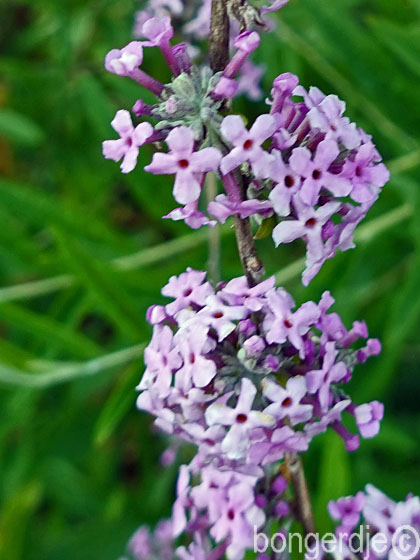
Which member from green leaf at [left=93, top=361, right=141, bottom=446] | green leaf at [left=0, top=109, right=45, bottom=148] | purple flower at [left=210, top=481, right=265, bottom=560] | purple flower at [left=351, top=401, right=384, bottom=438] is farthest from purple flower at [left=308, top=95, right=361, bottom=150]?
green leaf at [left=0, top=109, right=45, bottom=148]

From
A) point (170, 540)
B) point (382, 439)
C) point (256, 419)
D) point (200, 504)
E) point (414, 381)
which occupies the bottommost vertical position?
point (414, 381)

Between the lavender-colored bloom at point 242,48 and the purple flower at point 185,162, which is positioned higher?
the lavender-colored bloom at point 242,48

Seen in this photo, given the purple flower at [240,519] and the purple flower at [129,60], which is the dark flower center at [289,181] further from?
the purple flower at [240,519]

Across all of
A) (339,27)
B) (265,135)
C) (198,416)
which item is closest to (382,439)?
(339,27)

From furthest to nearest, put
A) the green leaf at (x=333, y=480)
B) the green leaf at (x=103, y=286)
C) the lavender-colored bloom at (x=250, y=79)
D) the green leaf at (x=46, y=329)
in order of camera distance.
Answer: the green leaf at (x=46, y=329) → the green leaf at (x=103, y=286) → the green leaf at (x=333, y=480) → the lavender-colored bloom at (x=250, y=79)

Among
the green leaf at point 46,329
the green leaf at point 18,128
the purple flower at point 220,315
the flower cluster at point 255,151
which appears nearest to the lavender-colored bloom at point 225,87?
the flower cluster at point 255,151

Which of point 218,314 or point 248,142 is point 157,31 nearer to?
point 248,142

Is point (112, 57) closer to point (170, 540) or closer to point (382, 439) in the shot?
point (170, 540)

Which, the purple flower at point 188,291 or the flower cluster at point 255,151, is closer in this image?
the flower cluster at point 255,151
